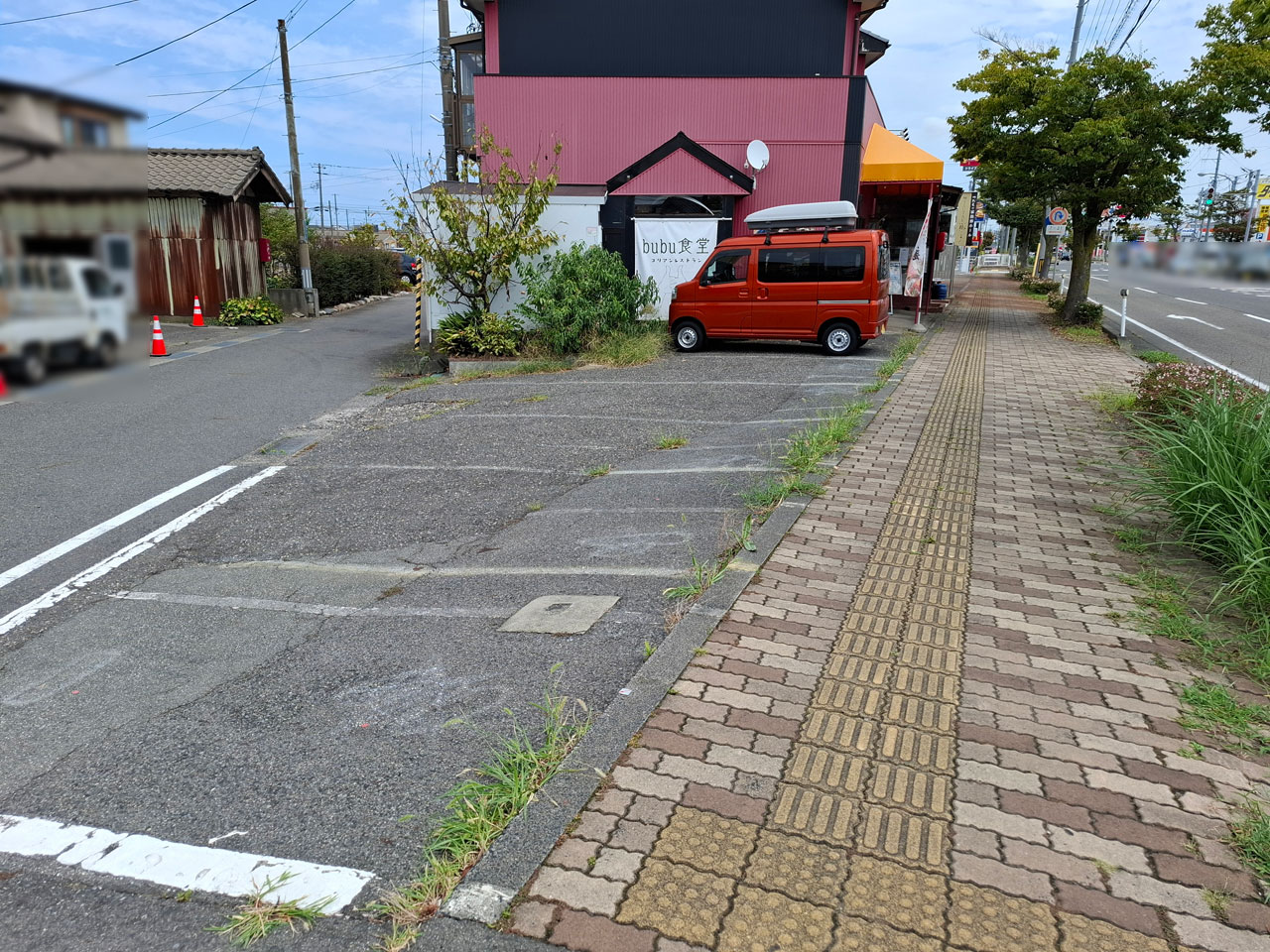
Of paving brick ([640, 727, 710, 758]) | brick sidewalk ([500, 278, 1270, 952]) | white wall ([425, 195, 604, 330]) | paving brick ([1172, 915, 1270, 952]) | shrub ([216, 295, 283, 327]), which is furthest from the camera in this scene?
shrub ([216, 295, 283, 327])

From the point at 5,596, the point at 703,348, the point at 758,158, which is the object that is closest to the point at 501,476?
the point at 5,596

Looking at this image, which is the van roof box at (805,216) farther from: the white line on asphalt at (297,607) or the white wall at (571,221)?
the white line on asphalt at (297,607)

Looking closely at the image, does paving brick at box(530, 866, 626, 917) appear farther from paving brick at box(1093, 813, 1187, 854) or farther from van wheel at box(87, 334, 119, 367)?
van wheel at box(87, 334, 119, 367)

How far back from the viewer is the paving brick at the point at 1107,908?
2533mm

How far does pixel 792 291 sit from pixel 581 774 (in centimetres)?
1267

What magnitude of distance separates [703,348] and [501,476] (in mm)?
8475

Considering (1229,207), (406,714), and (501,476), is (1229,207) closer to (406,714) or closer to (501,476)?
(406,714)

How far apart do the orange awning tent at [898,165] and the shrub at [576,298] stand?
8.01 meters

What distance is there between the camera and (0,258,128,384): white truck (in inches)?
25.0

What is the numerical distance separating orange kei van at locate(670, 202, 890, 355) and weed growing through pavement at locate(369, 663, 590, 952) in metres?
12.0

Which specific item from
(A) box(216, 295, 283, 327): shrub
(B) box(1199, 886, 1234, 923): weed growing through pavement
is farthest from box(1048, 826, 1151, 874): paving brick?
(A) box(216, 295, 283, 327): shrub

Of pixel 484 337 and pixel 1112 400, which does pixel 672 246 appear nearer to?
pixel 484 337

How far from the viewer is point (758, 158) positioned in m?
19.1

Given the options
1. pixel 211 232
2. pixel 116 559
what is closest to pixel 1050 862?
pixel 116 559
